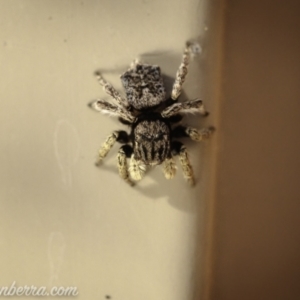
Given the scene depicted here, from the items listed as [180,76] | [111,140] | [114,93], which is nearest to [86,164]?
[111,140]

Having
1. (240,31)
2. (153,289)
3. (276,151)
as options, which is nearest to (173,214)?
(153,289)

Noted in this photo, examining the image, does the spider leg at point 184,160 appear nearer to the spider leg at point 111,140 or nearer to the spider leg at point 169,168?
the spider leg at point 169,168

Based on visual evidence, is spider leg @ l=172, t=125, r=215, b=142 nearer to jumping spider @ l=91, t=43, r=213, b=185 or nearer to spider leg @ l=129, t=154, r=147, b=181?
jumping spider @ l=91, t=43, r=213, b=185

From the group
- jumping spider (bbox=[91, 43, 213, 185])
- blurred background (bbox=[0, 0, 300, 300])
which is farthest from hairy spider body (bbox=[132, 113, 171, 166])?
blurred background (bbox=[0, 0, 300, 300])

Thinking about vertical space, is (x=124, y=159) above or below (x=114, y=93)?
below

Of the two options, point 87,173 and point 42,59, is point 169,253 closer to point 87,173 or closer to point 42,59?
point 87,173

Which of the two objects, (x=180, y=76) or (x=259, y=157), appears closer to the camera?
(x=180, y=76)

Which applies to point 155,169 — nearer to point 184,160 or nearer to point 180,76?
point 184,160
